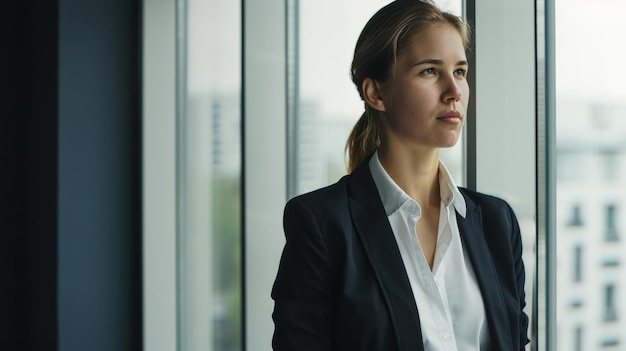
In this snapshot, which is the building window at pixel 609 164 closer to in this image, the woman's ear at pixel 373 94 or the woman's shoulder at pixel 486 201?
the woman's shoulder at pixel 486 201

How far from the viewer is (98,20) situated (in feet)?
12.0

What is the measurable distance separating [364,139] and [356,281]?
35 centimetres

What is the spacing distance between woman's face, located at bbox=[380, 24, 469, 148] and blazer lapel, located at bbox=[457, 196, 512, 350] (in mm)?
175

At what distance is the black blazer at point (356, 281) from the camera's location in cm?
107

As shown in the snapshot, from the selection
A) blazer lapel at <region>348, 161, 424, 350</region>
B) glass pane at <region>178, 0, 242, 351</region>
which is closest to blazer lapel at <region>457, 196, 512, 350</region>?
blazer lapel at <region>348, 161, 424, 350</region>

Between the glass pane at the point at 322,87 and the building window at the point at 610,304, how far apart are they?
114 cm

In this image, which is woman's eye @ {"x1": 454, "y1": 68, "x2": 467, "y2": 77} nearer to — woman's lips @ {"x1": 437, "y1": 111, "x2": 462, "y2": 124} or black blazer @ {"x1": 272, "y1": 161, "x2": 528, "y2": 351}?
woman's lips @ {"x1": 437, "y1": 111, "x2": 462, "y2": 124}

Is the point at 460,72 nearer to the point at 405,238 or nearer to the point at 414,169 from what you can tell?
the point at 414,169

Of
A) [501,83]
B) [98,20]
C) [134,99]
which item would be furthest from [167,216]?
[501,83]

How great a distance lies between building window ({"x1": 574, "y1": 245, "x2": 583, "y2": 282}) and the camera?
1.53m

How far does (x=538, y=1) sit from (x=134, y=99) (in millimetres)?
2716

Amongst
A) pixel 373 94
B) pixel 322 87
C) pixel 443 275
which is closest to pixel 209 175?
pixel 322 87

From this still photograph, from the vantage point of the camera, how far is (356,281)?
1100 millimetres

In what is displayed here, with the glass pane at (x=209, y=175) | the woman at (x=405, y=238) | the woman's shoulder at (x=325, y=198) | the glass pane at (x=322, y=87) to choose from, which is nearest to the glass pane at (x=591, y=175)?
the woman at (x=405, y=238)
